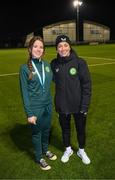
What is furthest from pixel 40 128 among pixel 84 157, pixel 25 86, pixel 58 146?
pixel 58 146

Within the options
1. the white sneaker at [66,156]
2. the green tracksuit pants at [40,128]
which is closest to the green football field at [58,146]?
the white sneaker at [66,156]

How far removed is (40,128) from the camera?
197 inches

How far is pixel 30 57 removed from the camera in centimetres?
476

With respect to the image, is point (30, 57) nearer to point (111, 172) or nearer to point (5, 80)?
point (111, 172)

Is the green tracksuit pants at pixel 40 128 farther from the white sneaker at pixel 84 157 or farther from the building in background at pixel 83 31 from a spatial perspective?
the building in background at pixel 83 31

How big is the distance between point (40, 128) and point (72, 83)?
2.66ft

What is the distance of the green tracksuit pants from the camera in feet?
16.0

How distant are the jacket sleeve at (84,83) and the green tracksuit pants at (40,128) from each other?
502 millimetres

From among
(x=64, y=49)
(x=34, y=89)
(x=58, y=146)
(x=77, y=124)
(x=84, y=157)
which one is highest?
(x=64, y=49)

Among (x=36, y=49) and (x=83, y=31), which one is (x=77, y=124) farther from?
(x=83, y=31)

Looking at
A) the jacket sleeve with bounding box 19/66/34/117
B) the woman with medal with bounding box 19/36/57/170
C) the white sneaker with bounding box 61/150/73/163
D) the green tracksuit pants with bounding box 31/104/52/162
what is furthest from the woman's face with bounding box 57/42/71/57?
the white sneaker with bounding box 61/150/73/163

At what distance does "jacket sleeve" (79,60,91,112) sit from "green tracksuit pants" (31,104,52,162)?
502 mm

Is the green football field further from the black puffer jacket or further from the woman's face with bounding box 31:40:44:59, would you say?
the woman's face with bounding box 31:40:44:59

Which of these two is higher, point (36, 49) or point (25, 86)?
point (36, 49)
